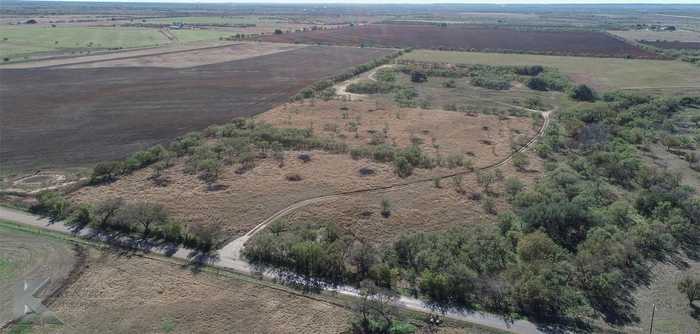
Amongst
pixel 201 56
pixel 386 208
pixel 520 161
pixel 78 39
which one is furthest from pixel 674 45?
pixel 78 39

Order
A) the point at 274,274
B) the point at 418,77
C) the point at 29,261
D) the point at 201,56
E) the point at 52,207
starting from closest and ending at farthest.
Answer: the point at 274,274, the point at 29,261, the point at 52,207, the point at 418,77, the point at 201,56

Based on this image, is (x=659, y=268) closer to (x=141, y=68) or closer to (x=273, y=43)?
(x=141, y=68)

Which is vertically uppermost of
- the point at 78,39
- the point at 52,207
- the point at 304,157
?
the point at 78,39

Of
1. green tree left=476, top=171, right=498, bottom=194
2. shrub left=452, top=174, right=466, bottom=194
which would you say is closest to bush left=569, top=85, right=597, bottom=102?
green tree left=476, top=171, right=498, bottom=194

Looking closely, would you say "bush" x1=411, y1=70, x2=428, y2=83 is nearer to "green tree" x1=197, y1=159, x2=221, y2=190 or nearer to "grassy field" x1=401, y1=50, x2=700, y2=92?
"grassy field" x1=401, y1=50, x2=700, y2=92

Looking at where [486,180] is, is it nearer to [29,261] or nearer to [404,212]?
[404,212]

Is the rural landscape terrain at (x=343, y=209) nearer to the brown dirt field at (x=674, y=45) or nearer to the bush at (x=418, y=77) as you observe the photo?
the bush at (x=418, y=77)

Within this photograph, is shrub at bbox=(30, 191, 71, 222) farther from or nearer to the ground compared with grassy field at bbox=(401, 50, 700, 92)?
nearer to the ground

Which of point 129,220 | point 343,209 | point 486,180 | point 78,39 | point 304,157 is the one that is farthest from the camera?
point 78,39
